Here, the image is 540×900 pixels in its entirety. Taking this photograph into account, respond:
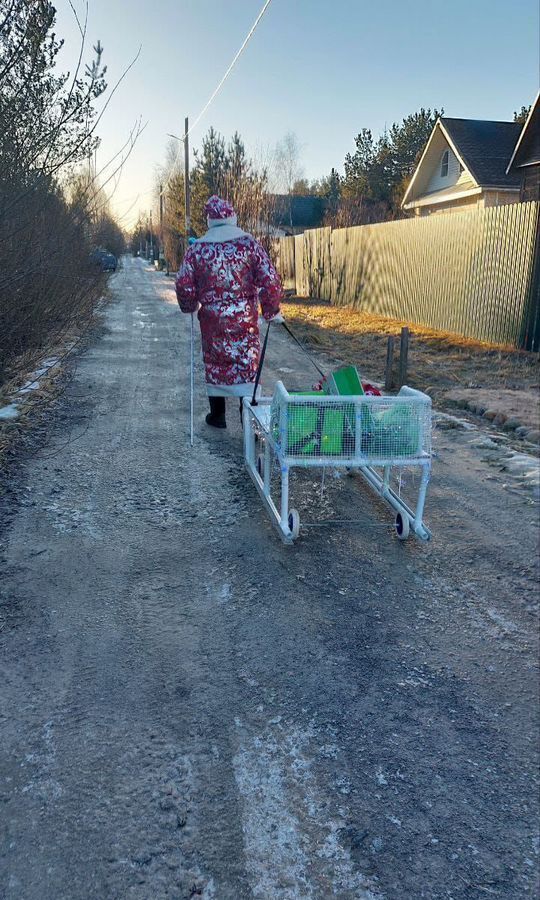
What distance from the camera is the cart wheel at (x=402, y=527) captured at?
13.5ft

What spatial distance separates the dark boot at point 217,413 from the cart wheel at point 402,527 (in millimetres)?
2802

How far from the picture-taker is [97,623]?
3166mm

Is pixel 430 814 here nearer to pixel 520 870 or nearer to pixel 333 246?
pixel 520 870

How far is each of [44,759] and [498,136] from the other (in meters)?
29.2

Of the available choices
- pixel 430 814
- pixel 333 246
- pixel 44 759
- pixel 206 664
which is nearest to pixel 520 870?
pixel 430 814

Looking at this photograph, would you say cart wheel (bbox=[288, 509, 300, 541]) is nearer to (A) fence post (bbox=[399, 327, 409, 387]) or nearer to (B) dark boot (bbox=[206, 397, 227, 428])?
(B) dark boot (bbox=[206, 397, 227, 428])

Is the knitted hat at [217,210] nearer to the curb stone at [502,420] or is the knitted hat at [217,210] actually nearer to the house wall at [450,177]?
the curb stone at [502,420]

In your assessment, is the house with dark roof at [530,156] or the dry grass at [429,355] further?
the house with dark roof at [530,156]

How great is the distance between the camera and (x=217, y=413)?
259 inches

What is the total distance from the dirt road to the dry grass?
484cm

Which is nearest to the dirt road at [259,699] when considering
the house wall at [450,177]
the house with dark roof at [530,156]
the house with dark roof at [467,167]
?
the house with dark roof at [530,156]

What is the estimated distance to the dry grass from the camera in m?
9.41

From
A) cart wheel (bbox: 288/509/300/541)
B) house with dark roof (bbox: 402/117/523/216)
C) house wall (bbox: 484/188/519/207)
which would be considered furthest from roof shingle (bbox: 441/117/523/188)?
cart wheel (bbox: 288/509/300/541)

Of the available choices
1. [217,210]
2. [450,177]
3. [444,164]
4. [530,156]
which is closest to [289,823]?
[217,210]
